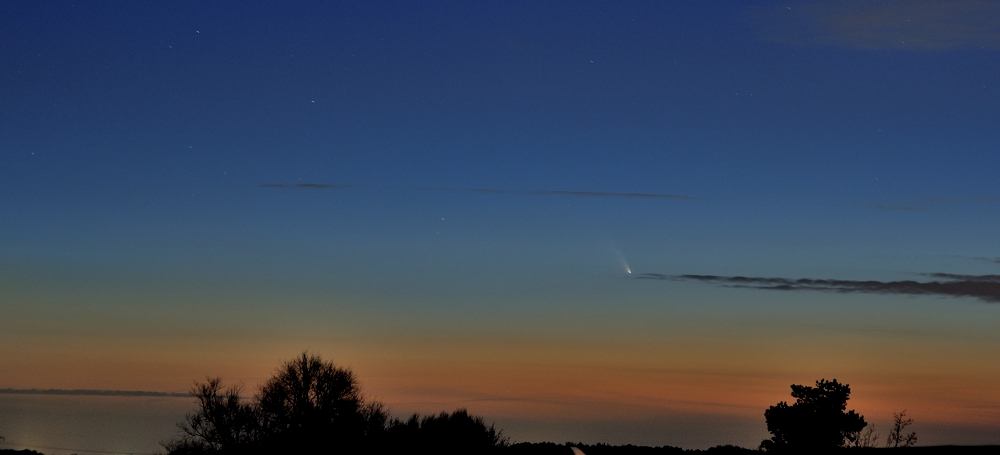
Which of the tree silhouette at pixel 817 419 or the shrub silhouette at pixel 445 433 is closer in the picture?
the shrub silhouette at pixel 445 433

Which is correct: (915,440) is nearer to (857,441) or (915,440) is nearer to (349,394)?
(857,441)

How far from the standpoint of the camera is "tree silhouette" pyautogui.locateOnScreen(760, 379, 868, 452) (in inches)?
2534

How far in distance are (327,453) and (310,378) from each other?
25.3 metres

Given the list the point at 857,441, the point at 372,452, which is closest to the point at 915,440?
the point at 857,441

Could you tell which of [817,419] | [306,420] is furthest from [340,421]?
[817,419]

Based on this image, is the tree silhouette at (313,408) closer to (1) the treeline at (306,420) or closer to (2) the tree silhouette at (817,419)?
(1) the treeline at (306,420)

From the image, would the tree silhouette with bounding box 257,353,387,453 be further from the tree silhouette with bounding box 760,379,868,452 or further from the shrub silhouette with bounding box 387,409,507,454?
the tree silhouette with bounding box 760,379,868,452

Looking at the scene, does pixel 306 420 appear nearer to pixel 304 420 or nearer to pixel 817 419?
pixel 304 420

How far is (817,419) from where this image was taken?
64938mm

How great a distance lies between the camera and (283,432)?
197 ft

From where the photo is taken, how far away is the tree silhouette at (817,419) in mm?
64375

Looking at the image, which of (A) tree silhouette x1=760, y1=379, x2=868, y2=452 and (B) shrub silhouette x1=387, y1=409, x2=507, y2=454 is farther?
(A) tree silhouette x1=760, y1=379, x2=868, y2=452

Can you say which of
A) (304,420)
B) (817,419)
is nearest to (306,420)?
(304,420)

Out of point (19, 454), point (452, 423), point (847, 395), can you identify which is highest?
point (847, 395)
